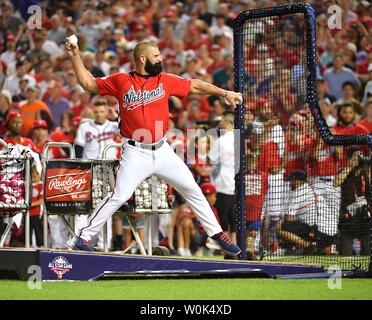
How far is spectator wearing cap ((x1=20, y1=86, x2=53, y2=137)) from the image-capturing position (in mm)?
17031

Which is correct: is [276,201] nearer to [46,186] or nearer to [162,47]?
[46,186]

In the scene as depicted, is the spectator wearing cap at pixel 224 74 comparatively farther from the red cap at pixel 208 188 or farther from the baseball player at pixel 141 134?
the baseball player at pixel 141 134

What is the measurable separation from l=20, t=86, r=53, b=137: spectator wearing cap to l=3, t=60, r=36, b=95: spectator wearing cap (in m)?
1.65

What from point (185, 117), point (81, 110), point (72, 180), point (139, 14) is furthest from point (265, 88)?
point (139, 14)

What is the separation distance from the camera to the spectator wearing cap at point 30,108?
17031 mm

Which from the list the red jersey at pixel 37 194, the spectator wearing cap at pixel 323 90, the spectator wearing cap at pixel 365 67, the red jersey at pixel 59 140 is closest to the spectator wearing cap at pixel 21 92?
the red jersey at pixel 59 140

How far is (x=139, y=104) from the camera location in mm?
9141

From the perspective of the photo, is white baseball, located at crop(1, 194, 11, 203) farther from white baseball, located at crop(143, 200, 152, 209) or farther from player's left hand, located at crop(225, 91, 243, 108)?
player's left hand, located at crop(225, 91, 243, 108)

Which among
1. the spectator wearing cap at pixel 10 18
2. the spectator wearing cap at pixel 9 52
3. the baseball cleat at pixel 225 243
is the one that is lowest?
the baseball cleat at pixel 225 243

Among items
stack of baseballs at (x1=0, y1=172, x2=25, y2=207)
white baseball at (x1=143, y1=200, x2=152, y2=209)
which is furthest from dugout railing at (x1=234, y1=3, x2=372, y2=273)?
stack of baseballs at (x1=0, y1=172, x2=25, y2=207)

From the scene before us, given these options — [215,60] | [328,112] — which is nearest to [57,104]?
[215,60]

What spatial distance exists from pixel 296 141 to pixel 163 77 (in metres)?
2.32

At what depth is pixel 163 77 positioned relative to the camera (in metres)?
9.34

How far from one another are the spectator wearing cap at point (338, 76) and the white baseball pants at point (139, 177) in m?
8.73
